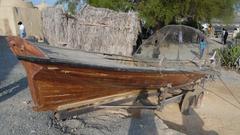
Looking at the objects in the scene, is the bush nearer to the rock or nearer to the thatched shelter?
the thatched shelter

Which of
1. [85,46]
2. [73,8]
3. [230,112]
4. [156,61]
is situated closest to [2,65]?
[85,46]

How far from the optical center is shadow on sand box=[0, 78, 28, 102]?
9.13 meters

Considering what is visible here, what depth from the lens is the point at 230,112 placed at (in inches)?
447

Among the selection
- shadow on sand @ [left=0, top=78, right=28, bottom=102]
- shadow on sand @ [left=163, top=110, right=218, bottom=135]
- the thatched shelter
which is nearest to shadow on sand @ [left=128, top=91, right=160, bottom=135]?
shadow on sand @ [left=163, top=110, right=218, bottom=135]

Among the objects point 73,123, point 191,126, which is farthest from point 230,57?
point 73,123

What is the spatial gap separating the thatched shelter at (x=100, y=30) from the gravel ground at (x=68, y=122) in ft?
18.6

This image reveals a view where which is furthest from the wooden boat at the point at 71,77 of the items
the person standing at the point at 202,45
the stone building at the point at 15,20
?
the stone building at the point at 15,20

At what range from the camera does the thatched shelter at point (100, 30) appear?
1437 centimetres

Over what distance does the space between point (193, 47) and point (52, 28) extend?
8469 millimetres

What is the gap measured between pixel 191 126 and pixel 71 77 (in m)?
4.15

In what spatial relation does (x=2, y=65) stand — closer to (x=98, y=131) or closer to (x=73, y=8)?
(x=98, y=131)

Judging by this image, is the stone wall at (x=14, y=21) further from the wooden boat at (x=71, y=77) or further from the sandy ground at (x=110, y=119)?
the wooden boat at (x=71, y=77)

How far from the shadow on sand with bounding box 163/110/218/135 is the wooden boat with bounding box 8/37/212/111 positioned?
129 cm

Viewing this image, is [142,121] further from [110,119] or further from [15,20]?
[15,20]
